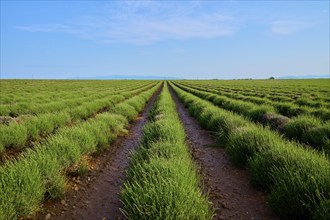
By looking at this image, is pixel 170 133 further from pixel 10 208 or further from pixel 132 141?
pixel 10 208

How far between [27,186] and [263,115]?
33.4ft

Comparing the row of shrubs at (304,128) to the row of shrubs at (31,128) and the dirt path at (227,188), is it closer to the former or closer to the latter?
the dirt path at (227,188)

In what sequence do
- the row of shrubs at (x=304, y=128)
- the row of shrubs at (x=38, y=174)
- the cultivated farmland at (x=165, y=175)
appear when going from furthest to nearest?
the row of shrubs at (x=304, y=128) → the row of shrubs at (x=38, y=174) → the cultivated farmland at (x=165, y=175)

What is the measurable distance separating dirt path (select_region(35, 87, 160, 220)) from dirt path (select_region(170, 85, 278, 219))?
1.74 metres

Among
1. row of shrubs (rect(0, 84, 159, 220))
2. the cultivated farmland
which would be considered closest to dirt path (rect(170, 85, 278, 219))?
the cultivated farmland

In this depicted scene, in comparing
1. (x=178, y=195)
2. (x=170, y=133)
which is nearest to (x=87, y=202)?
(x=178, y=195)

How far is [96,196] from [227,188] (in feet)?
8.29

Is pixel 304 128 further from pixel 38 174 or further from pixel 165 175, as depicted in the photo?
pixel 38 174

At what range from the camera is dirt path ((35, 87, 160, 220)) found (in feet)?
15.4

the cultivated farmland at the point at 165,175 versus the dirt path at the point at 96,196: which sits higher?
the cultivated farmland at the point at 165,175

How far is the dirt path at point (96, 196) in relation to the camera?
15.4 ft

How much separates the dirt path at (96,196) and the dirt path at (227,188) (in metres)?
1.74

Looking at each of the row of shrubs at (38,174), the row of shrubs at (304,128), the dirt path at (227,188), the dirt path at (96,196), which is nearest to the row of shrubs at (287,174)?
the dirt path at (227,188)

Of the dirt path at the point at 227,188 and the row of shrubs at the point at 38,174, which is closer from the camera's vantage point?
the row of shrubs at the point at 38,174
